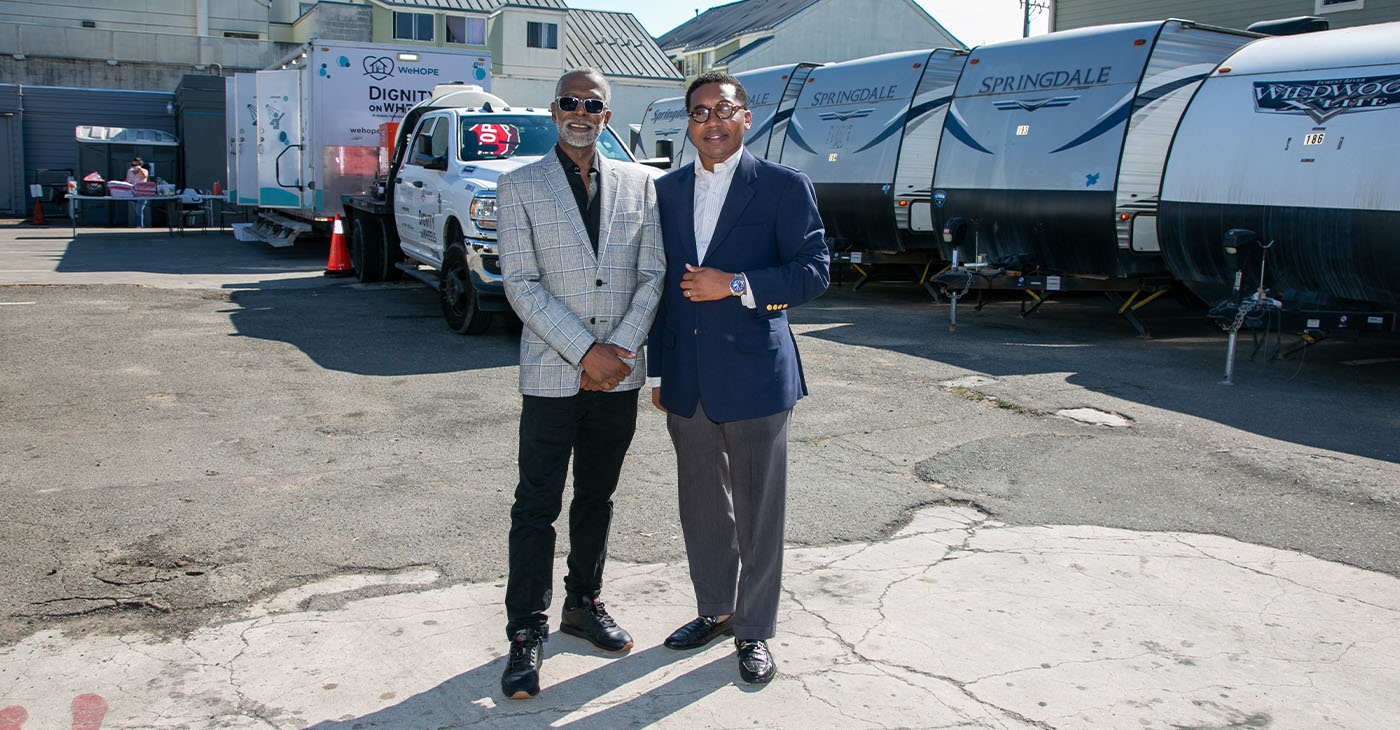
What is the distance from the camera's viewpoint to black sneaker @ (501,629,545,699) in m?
3.48

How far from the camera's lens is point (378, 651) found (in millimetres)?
3791

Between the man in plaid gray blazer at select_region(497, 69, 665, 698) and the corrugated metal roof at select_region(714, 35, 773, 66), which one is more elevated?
the corrugated metal roof at select_region(714, 35, 773, 66)

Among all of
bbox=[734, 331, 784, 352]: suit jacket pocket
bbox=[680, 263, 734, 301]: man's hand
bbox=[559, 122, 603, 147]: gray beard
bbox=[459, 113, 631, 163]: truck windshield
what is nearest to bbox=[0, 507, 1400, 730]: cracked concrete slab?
bbox=[734, 331, 784, 352]: suit jacket pocket

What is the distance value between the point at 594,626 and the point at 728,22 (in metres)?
51.0

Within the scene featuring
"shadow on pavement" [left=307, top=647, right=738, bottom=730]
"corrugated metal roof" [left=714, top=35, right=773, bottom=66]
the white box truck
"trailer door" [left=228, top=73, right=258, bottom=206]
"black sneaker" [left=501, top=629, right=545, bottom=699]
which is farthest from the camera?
"corrugated metal roof" [left=714, top=35, right=773, bottom=66]

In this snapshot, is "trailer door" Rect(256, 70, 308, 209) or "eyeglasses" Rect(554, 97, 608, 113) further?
"trailer door" Rect(256, 70, 308, 209)

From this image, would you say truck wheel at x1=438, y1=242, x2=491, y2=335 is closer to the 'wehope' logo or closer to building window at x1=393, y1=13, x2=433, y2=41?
the 'wehope' logo

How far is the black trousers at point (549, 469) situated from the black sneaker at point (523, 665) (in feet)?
0.13

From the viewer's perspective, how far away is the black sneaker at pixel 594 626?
3.83 meters

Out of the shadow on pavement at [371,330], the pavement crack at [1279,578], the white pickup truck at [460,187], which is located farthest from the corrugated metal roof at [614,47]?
the pavement crack at [1279,578]

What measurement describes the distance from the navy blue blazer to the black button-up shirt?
0.29 meters

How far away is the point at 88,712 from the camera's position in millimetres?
3307

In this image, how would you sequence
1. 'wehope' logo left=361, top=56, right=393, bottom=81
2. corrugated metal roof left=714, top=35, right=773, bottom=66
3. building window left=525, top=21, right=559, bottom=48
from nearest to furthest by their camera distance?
'wehope' logo left=361, top=56, right=393, bottom=81 < corrugated metal roof left=714, top=35, right=773, bottom=66 < building window left=525, top=21, right=559, bottom=48

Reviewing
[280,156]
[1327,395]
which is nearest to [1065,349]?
[1327,395]
